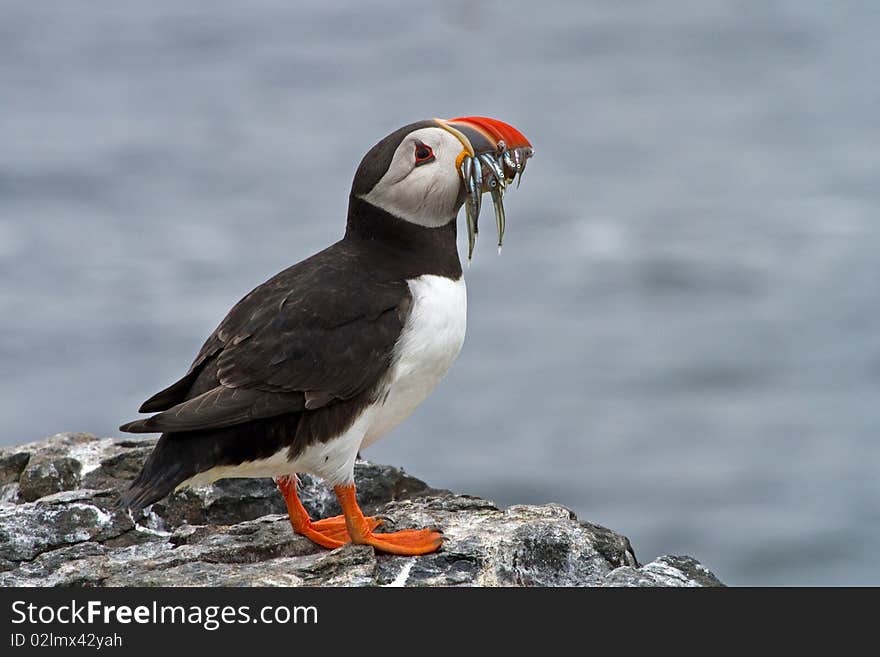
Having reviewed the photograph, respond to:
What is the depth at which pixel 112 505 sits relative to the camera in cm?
703

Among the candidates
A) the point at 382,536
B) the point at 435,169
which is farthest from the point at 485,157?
the point at 382,536

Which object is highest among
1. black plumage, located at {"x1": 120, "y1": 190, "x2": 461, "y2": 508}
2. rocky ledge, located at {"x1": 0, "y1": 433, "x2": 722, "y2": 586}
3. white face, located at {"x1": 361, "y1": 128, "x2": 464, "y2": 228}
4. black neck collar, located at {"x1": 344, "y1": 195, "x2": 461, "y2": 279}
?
white face, located at {"x1": 361, "y1": 128, "x2": 464, "y2": 228}

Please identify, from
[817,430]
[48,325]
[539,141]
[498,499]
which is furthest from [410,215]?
[539,141]

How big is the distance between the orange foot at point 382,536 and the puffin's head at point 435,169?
1254mm

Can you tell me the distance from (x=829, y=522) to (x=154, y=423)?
1050 centimetres

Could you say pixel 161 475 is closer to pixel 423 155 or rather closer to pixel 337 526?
pixel 337 526

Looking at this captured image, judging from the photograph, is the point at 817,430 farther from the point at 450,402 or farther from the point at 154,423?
the point at 154,423

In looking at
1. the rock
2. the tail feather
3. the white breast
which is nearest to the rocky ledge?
the rock

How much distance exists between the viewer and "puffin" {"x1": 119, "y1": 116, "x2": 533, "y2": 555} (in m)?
6.27

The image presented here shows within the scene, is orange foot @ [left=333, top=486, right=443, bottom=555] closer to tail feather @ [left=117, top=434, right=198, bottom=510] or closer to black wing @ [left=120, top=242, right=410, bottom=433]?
black wing @ [left=120, top=242, right=410, bottom=433]

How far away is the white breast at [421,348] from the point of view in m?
6.51

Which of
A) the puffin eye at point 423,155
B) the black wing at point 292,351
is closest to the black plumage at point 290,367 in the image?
the black wing at point 292,351

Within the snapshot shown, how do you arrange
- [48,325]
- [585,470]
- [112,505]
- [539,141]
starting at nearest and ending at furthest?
[112,505] → [585,470] → [48,325] → [539,141]

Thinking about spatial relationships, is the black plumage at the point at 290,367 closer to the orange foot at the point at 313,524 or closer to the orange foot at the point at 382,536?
the orange foot at the point at 382,536
